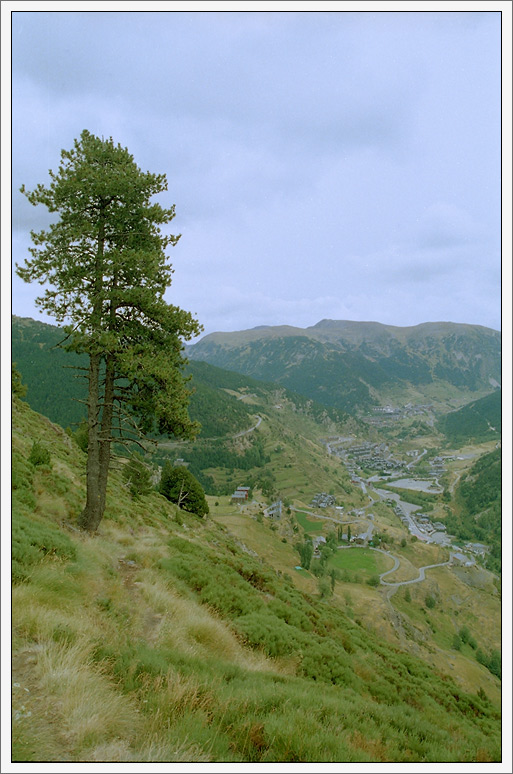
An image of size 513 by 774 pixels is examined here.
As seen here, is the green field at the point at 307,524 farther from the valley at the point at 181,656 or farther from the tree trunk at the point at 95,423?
the tree trunk at the point at 95,423

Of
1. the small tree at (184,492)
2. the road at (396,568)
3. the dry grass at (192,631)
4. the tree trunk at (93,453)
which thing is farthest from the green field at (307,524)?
the dry grass at (192,631)

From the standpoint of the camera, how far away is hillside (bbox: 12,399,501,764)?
175 inches

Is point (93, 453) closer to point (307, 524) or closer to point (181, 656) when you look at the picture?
point (181, 656)

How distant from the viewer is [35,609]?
622cm

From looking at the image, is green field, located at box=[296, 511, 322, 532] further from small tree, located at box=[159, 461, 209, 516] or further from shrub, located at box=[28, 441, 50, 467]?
shrub, located at box=[28, 441, 50, 467]

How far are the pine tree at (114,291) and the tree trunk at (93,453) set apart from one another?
35 millimetres

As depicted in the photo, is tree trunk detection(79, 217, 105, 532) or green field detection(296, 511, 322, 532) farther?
green field detection(296, 511, 322, 532)

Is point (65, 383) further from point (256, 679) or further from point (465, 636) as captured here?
point (256, 679)

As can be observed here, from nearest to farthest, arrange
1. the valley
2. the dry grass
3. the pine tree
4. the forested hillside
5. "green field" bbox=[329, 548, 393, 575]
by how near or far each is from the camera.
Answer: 1. the valley
2. the dry grass
3. the pine tree
4. "green field" bbox=[329, 548, 393, 575]
5. the forested hillside

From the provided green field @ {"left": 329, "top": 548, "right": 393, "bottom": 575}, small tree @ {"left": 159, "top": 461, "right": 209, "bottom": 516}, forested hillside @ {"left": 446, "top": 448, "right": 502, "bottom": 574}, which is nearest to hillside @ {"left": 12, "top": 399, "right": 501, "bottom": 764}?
small tree @ {"left": 159, "top": 461, "right": 209, "bottom": 516}

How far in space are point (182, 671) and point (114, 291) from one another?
10432 millimetres

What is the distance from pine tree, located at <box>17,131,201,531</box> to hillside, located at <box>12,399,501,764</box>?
367cm

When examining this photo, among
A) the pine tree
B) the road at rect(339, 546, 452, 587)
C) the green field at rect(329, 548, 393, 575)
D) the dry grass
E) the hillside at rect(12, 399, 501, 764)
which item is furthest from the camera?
the green field at rect(329, 548, 393, 575)

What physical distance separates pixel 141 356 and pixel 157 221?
499cm
